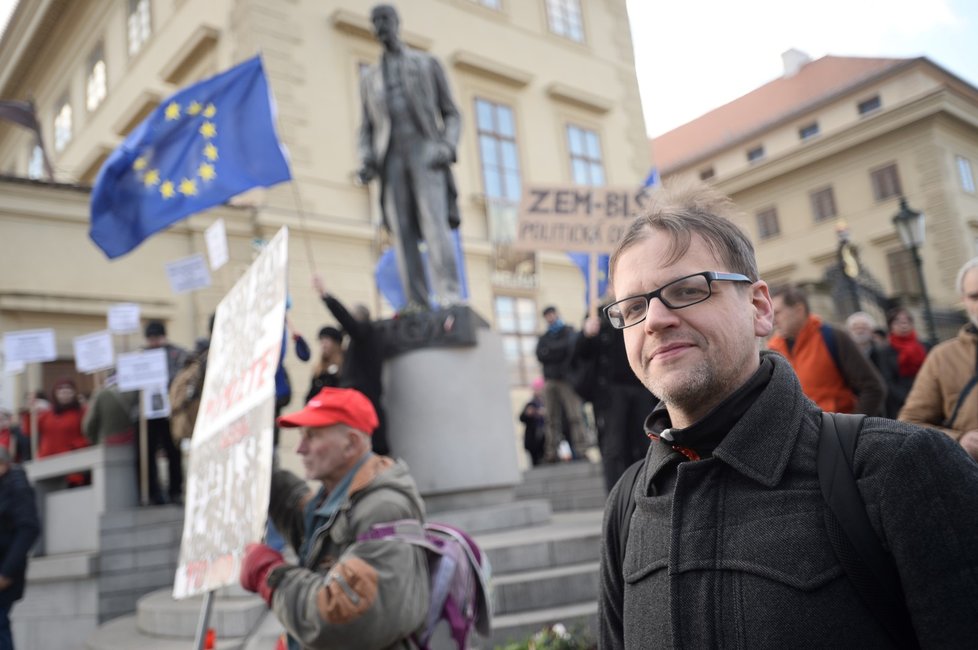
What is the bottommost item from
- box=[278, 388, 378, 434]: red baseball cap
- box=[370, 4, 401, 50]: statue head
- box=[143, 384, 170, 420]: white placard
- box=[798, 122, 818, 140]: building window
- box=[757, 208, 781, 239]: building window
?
box=[278, 388, 378, 434]: red baseball cap

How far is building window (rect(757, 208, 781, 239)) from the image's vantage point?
3772cm

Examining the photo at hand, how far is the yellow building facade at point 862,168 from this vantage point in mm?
32500

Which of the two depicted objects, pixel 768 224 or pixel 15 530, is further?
pixel 768 224

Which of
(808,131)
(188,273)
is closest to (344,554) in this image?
(188,273)

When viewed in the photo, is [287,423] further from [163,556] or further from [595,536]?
[163,556]

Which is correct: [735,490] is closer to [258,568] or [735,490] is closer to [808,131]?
[258,568]

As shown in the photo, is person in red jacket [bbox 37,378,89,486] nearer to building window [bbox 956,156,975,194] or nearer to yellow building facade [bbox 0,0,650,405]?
yellow building facade [bbox 0,0,650,405]

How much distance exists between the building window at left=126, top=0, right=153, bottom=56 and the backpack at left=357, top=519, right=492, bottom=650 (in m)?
18.3

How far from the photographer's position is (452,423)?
671 cm

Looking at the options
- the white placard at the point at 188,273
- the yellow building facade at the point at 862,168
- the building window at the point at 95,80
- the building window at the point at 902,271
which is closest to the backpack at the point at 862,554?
the white placard at the point at 188,273

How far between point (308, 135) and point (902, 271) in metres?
26.8

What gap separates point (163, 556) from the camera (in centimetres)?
741

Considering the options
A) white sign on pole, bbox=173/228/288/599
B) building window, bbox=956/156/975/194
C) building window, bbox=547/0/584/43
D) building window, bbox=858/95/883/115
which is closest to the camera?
white sign on pole, bbox=173/228/288/599

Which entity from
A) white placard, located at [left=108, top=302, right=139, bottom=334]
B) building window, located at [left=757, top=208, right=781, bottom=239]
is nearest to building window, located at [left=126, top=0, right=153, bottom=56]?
white placard, located at [left=108, top=302, right=139, bottom=334]
